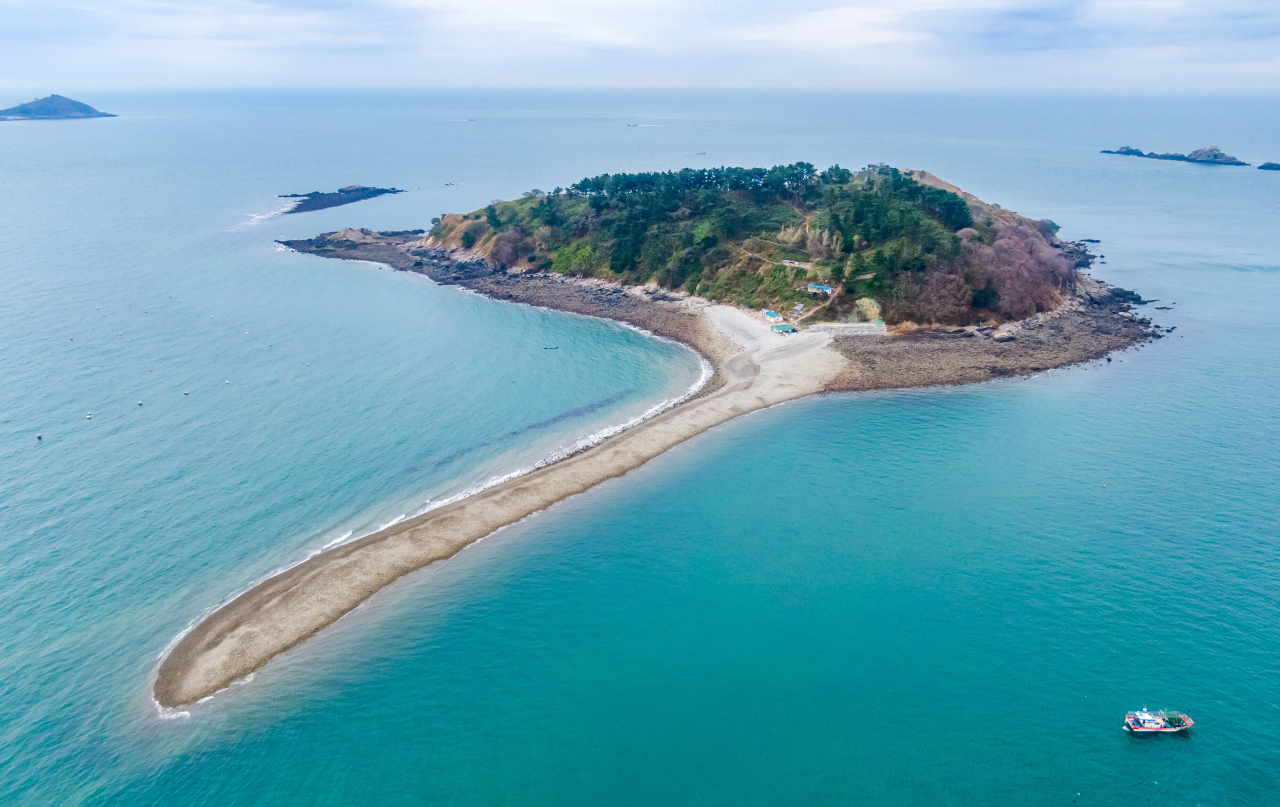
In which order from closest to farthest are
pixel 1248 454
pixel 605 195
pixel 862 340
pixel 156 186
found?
pixel 1248 454 < pixel 862 340 < pixel 605 195 < pixel 156 186

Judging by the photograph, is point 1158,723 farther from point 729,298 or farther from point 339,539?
point 729,298

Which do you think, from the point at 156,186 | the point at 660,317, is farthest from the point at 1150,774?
the point at 156,186

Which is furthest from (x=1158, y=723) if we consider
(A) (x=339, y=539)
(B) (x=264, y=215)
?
(B) (x=264, y=215)

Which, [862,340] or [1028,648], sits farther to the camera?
[862,340]

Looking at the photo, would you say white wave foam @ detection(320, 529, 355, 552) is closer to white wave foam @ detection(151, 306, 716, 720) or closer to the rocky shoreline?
white wave foam @ detection(151, 306, 716, 720)

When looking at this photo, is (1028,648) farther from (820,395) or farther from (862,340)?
(862,340)

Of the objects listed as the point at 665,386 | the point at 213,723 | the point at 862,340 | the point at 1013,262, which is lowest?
the point at 213,723

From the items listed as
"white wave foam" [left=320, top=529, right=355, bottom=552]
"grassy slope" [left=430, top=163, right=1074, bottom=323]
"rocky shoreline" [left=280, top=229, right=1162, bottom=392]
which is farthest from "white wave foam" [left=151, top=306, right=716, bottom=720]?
"grassy slope" [left=430, top=163, right=1074, bottom=323]

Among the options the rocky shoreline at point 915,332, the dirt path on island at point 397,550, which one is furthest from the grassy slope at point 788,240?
the dirt path on island at point 397,550
